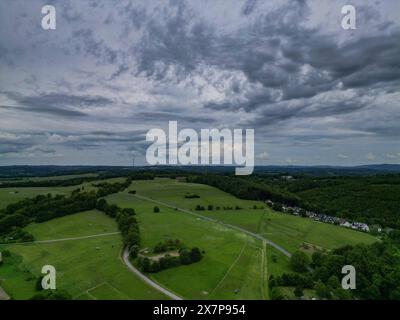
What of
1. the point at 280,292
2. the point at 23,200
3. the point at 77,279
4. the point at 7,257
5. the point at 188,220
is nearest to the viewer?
the point at 280,292

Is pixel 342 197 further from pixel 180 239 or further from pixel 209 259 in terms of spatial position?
pixel 209 259

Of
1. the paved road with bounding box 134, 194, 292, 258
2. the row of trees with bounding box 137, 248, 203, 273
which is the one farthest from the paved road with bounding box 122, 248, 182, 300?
the paved road with bounding box 134, 194, 292, 258

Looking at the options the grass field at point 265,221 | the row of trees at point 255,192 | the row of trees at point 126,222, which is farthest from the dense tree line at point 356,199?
the row of trees at point 126,222

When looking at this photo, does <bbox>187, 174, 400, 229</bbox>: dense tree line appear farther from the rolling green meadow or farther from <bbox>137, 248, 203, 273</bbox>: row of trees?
<bbox>137, 248, 203, 273</bbox>: row of trees

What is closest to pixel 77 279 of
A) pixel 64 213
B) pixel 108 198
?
pixel 64 213

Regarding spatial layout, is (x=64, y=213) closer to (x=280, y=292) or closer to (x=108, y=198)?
(x=108, y=198)

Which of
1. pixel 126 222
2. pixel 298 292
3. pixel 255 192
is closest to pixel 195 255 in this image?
pixel 298 292
